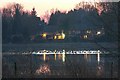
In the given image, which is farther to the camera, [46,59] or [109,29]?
[46,59]

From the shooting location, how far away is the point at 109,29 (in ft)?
29.2

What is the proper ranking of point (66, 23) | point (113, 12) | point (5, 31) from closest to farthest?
point (113, 12)
point (5, 31)
point (66, 23)

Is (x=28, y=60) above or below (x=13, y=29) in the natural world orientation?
below

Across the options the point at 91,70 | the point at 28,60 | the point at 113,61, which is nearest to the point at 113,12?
the point at 113,61

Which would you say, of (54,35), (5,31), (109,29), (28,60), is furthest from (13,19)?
(109,29)

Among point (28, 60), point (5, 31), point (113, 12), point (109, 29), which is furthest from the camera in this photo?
point (5, 31)

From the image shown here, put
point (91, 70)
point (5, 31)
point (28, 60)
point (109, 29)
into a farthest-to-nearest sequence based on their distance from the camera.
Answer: point (5, 31), point (109, 29), point (28, 60), point (91, 70)

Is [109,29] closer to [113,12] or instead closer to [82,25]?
[113,12]

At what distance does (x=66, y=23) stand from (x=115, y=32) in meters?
2.44

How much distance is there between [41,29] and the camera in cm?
989

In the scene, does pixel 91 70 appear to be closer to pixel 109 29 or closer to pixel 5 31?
pixel 109 29

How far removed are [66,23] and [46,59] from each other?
143cm

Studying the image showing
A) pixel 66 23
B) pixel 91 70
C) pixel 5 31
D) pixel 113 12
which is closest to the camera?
pixel 91 70

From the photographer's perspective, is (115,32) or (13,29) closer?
(115,32)
